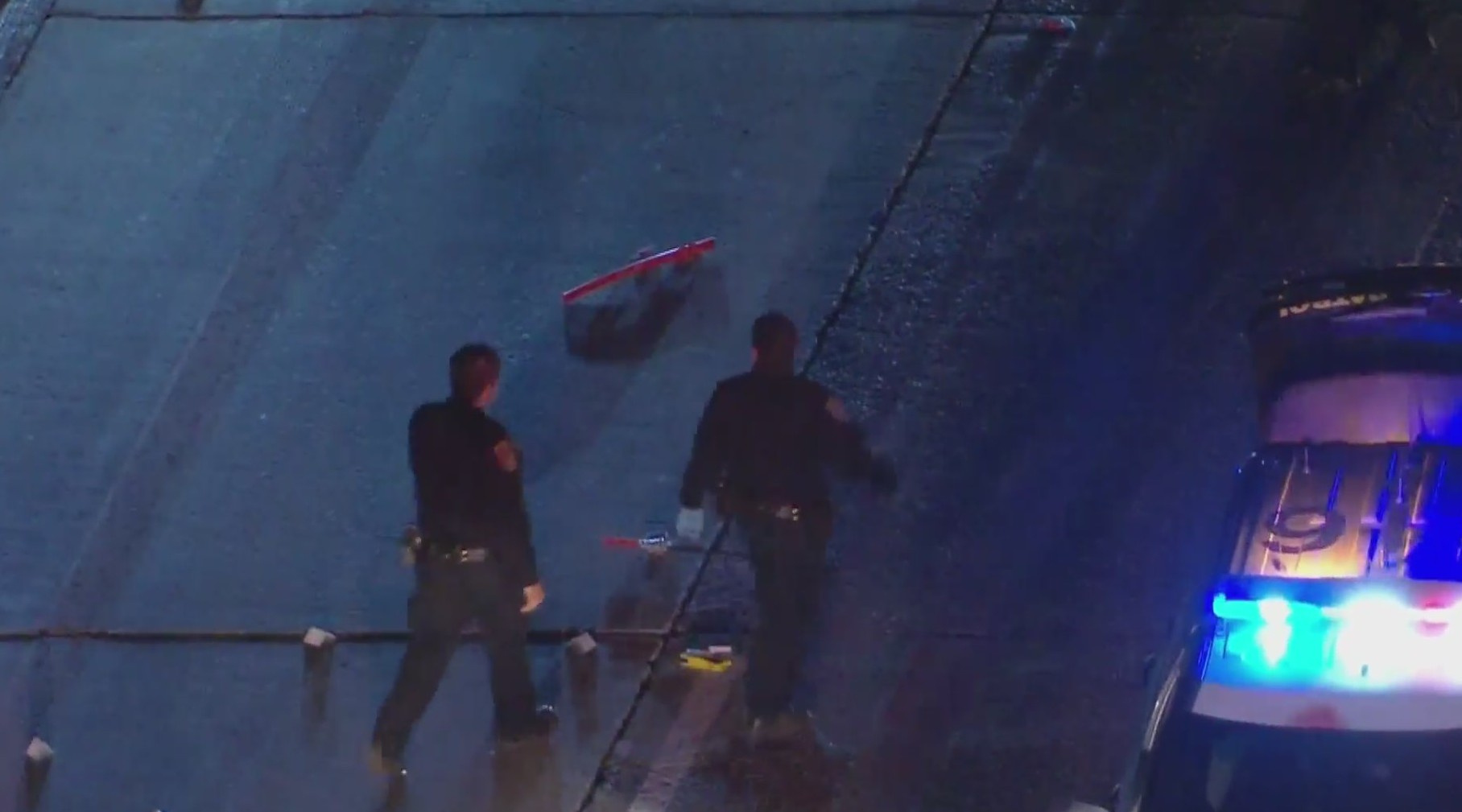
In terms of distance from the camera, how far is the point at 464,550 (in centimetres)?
688

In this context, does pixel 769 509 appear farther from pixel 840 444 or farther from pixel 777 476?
pixel 840 444

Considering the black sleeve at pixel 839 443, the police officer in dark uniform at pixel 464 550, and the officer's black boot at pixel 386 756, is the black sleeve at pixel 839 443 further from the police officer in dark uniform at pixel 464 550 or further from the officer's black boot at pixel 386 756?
the officer's black boot at pixel 386 756

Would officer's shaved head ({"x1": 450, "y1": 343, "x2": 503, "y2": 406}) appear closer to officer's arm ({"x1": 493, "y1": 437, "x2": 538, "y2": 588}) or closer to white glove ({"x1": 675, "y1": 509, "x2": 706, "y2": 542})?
officer's arm ({"x1": 493, "y1": 437, "x2": 538, "y2": 588})

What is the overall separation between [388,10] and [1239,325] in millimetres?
5779

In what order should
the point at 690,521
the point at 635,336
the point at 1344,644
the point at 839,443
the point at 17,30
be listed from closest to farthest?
the point at 1344,644 < the point at 839,443 < the point at 690,521 < the point at 635,336 < the point at 17,30

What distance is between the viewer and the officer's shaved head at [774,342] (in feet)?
22.7

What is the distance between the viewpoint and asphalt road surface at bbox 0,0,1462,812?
296 inches

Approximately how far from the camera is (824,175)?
31.8 feet

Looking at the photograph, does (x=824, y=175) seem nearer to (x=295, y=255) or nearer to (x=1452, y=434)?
(x=295, y=255)

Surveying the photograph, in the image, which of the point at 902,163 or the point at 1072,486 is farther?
the point at 902,163

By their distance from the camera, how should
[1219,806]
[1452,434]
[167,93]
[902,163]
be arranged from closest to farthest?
1. [1219,806]
2. [1452,434]
3. [902,163]
4. [167,93]

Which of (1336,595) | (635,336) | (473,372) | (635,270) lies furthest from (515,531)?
(1336,595)

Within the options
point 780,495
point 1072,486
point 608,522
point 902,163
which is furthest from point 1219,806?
point 902,163

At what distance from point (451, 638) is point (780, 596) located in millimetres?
1314
